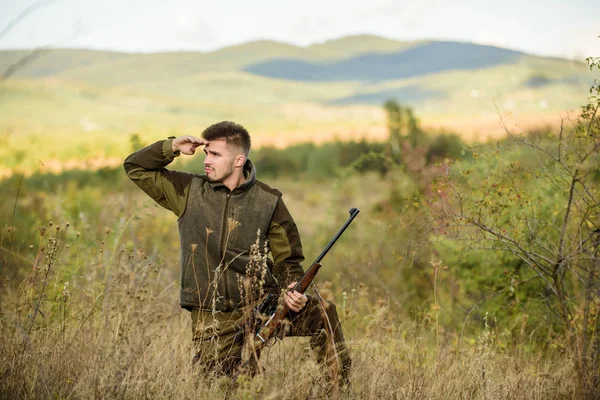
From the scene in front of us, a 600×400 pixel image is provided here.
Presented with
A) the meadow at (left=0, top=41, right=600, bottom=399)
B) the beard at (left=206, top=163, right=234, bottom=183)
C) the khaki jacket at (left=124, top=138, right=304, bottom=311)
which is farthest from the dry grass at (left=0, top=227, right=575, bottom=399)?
the beard at (left=206, top=163, right=234, bottom=183)

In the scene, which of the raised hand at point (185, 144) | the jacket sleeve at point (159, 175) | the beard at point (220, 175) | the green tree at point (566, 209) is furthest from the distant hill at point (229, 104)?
the jacket sleeve at point (159, 175)

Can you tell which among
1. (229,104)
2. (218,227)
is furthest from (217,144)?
(229,104)

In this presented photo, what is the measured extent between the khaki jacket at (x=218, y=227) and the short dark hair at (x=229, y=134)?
202 millimetres

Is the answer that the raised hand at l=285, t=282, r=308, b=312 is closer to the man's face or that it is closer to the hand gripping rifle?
the hand gripping rifle

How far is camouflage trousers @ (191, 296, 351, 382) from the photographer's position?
4.27 meters

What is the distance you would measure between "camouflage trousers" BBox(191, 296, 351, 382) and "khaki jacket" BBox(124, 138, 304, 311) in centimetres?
10

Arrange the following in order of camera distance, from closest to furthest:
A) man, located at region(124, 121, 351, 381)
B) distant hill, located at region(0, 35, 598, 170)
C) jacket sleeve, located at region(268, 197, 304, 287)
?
man, located at region(124, 121, 351, 381) → jacket sleeve, located at region(268, 197, 304, 287) → distant hill, located at region(0, 35, 598, 170)

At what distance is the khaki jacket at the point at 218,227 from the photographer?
4.47 m

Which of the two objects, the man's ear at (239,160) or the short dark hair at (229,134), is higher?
the short dark hair at (229,134)

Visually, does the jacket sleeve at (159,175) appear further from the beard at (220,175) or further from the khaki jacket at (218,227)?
the beard at (220,175)

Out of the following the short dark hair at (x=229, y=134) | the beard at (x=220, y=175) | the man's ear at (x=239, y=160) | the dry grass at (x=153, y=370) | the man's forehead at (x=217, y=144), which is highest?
the short dark hair at (x=229, y=134)

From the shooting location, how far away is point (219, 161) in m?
4.60

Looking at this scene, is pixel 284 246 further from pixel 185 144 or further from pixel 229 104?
pixel 229 104

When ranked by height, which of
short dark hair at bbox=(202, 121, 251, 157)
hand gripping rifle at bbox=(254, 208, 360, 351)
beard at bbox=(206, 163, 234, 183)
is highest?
short dark hair at bbox=(202, 121, 251, 157)
